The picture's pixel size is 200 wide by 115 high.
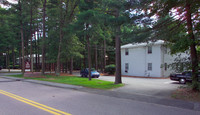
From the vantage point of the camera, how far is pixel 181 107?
730cm

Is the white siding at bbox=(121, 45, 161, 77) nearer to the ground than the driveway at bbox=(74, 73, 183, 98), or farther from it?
farther from it

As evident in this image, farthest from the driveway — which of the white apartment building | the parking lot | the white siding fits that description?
the white siding

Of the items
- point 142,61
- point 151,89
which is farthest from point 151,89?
point 142,61

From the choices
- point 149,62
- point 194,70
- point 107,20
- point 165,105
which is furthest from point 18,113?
point 149,62

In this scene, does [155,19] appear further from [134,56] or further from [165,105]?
[134,56]

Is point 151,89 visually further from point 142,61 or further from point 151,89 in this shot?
point 142,61

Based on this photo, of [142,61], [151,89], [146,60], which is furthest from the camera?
[142,61]

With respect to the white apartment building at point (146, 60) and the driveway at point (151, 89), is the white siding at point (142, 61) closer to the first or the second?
the white apartment building at point (146, 60)

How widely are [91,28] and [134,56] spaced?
1339cm

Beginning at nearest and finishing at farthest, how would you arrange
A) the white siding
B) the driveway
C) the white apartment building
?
the driveway, the white apartment building, the white siding

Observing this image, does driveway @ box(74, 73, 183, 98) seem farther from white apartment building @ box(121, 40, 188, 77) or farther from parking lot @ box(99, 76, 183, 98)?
white apartment building @ box(121, 40, 188, 77)

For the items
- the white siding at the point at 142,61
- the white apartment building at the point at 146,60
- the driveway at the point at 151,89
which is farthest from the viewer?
the white siding at the point at 142,61

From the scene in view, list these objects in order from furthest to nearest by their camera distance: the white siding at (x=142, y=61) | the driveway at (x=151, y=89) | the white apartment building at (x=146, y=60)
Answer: the white siding at (x=142, y=61), the white apartment building at (x=146, y=60), the driveway at (x=151, y=89)

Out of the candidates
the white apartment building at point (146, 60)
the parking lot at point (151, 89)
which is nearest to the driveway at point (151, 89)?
the parking lot at point (151, 89)
